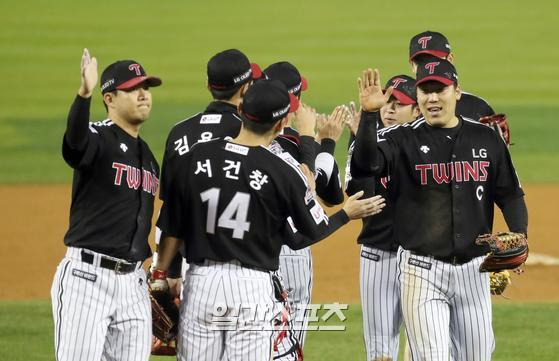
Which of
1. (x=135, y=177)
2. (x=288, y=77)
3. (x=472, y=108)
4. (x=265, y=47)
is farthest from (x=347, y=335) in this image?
(x=265, y=47)

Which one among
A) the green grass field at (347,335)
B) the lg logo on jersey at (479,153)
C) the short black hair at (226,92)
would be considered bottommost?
the green grass field at (347,335)

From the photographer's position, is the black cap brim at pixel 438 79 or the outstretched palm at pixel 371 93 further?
the black cap brim at pixel 438 79

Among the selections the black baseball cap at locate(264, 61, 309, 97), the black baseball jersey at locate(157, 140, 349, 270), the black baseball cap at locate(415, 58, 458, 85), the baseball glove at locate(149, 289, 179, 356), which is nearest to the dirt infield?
the black baseball cap at locate(264, 61, 309, 97)

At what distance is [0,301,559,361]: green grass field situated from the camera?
8.16 meters

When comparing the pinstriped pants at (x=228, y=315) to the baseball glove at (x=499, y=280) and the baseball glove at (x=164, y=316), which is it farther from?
the baseball glove at (x=499, y=280)

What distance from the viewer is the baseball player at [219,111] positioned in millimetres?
5695

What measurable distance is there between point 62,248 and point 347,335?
14.2 feet

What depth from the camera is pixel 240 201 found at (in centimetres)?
507

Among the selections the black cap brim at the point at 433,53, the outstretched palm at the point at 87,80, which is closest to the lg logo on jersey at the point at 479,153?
the black cap brim at the point at 433,53

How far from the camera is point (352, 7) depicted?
29.1 meters

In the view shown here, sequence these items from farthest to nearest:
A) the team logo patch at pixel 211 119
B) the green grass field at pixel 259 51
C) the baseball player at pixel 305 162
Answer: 1. the green grass field at pixel 259 51
2. the baseball player at pixel 305 162
3. the team logo patch at pixel 211 119

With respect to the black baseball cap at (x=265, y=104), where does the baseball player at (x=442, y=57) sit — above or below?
above

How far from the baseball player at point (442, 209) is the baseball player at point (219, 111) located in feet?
2.17

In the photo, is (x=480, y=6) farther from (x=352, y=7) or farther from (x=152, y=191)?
(x=152, y=191)
